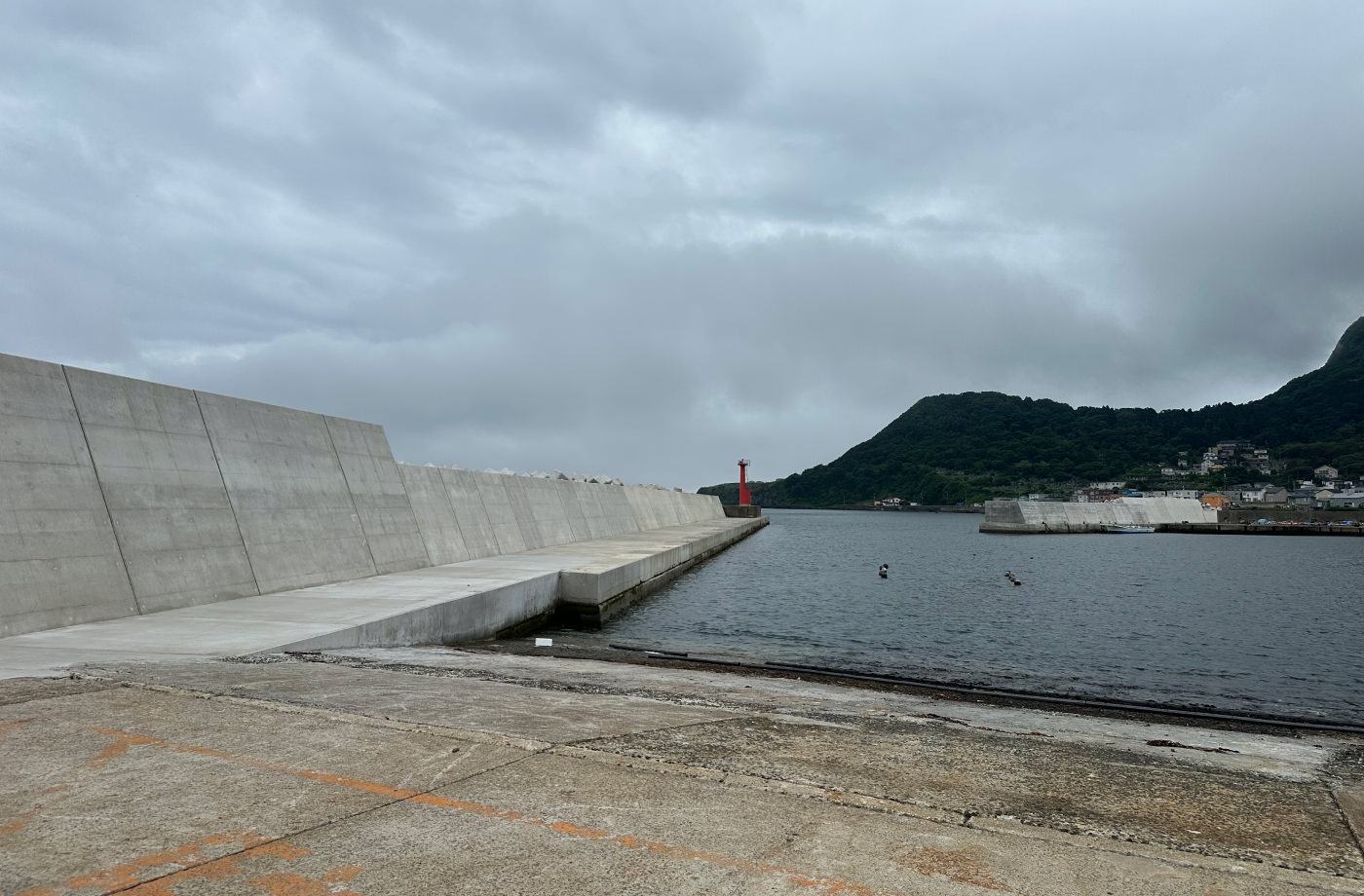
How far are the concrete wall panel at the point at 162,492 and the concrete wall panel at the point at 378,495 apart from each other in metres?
3.88

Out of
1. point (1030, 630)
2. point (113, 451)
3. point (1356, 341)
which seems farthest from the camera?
point (1356, 341)

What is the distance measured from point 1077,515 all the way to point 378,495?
89.8 m

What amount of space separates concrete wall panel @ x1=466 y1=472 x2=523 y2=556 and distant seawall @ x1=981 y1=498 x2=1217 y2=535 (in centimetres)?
7297

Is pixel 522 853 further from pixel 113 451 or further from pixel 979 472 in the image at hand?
pixel 979 472

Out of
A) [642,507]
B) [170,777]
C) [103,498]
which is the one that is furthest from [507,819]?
[642,507]

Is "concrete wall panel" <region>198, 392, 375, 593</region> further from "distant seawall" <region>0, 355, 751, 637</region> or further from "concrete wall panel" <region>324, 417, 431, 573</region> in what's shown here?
"concrete wall panel" <region>324, 417, 431, 573</region>

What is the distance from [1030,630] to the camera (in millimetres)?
20219

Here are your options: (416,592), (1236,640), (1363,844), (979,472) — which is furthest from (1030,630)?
(979,472)

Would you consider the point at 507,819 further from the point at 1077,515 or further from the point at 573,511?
the point at 1077,515

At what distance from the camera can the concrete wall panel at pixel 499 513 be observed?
23.3 metres

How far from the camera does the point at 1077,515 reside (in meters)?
88.9

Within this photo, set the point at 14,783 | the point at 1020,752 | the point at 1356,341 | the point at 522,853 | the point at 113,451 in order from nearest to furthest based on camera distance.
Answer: the point at 522,853
the point at 14,783
the point at 1020,752
the point at 113,451
the point at 1356,341

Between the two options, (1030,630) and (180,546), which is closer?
(180,546)

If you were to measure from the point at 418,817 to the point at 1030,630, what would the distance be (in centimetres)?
2005
